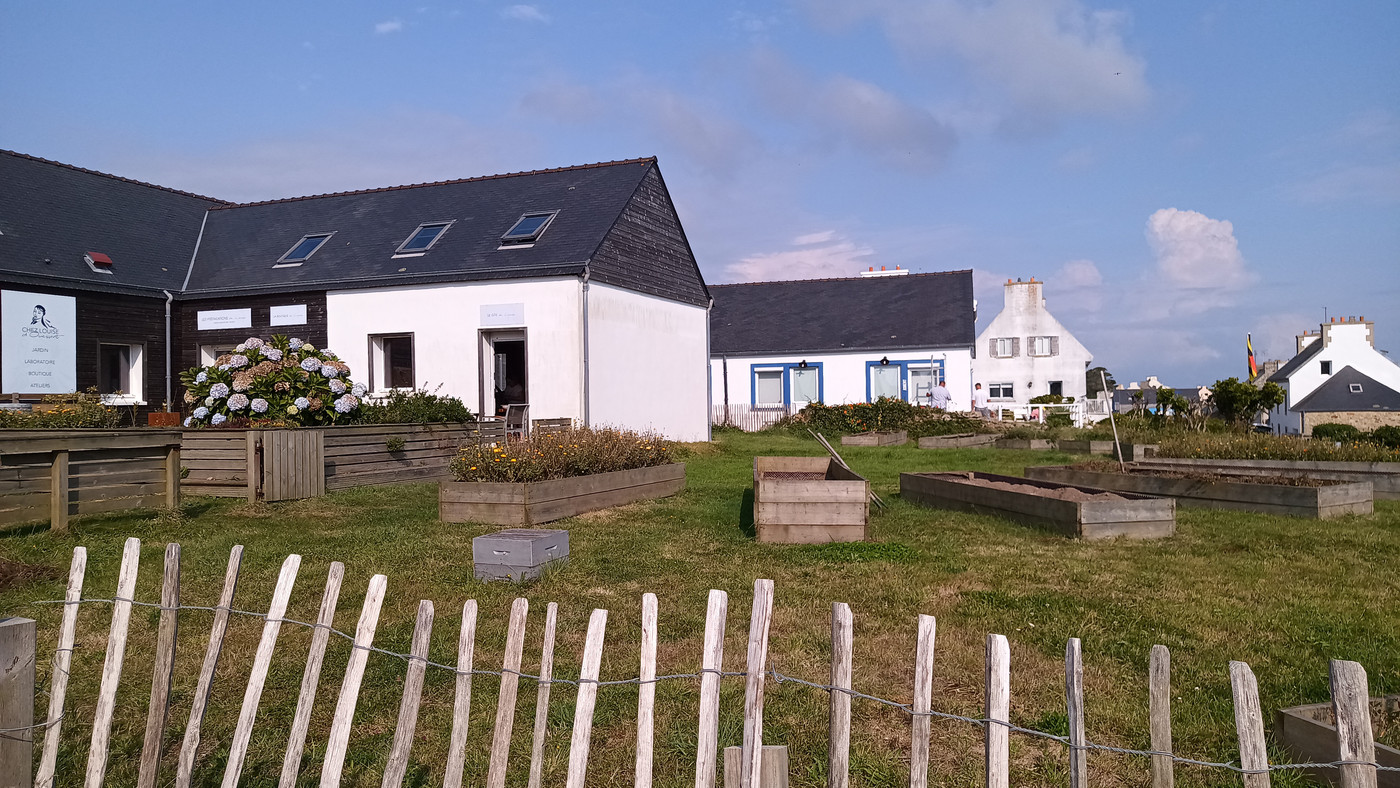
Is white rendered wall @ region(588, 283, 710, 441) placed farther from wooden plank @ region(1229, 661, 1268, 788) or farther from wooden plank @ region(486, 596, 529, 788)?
wooden plank @ region(1229, 661, 1268, 788)

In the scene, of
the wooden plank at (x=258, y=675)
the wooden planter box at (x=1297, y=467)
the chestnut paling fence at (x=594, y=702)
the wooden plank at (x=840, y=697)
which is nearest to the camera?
the chestnut paling fence at (x=594, y=702)

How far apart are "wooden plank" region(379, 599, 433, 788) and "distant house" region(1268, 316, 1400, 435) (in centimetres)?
5094

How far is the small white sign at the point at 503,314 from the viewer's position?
1830 centimetres

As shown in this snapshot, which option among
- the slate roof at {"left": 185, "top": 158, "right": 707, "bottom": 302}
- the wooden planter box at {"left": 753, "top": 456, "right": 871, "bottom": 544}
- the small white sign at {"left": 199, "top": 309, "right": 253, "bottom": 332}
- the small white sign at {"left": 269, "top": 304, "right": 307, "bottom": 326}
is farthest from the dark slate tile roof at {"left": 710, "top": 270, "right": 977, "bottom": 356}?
the wooden planter box at {"left": 753, "top": 456, "right": 871, "bottom": 544}

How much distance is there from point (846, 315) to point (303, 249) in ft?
67.3

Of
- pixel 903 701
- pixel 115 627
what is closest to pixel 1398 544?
pixel 903 701

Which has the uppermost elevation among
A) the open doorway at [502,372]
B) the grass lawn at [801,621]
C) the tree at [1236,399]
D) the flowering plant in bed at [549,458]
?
the open doorway at [502,372]

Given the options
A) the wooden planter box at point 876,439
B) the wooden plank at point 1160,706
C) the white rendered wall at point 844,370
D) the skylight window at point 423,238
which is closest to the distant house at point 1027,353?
the white rendered wall at point 844,370

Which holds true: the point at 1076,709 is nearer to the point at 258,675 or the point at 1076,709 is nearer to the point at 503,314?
the point at 258,675

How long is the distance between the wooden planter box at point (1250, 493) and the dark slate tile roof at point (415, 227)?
1059 centimetres

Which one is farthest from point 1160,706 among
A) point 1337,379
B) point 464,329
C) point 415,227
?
point 1337,379

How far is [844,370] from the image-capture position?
33.7 m

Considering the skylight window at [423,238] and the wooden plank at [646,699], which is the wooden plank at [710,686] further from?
the skylight window at [423,238]

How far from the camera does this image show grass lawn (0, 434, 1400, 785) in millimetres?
4012
